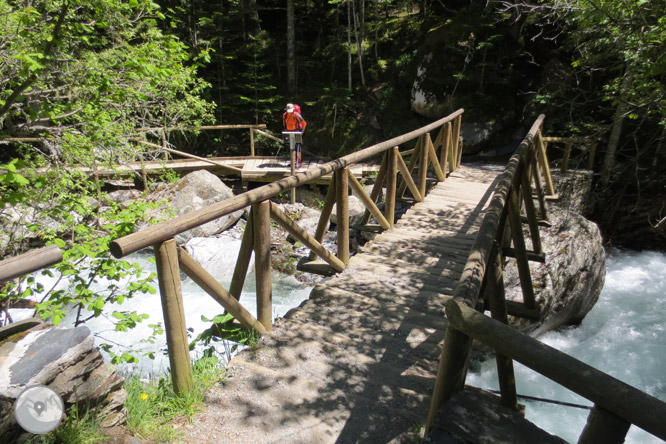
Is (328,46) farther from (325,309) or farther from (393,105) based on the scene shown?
(325,309)

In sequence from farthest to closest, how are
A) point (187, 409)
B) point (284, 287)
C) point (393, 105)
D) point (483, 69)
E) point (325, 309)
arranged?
point (393, 105)
point (483, 69)
point (284, 287)
point (325, 309)
point (187, 409)

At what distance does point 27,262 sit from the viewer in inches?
61.9

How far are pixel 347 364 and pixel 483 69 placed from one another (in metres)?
13.3

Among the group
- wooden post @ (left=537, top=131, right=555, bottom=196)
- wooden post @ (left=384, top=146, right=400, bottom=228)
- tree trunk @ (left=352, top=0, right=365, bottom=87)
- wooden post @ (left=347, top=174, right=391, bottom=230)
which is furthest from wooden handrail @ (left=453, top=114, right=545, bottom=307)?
tree trunk @ (left=352, top=0, right=365, bottom=87)

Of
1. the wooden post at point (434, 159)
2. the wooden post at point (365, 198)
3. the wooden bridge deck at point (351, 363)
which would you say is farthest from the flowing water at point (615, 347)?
the wooden post at point (434, 159)

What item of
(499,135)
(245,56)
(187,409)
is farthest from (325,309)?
(245,56)

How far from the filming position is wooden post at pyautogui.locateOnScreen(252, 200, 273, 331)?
300 cm

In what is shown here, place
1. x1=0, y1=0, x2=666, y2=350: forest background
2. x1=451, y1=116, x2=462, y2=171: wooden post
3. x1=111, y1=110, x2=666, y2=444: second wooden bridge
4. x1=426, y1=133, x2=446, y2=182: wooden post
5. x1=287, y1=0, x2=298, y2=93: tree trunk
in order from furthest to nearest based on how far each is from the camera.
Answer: x1=287, y1=0, x2=298, y2=93: tree trunk
x1=451, y1=116, x2=462, y2=171: wooden post
x1=426, y1=133, x2=446, y2=182: wooden post
x1=0, y1=0, x2=666, y2=350: forest background
x1=111, y1=110, x2=666, y2=444: second wooden bridge

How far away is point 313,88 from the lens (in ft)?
58.8

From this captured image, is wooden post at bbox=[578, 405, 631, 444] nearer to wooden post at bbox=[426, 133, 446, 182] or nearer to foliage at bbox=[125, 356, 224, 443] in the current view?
foliage at bbox=[125, 356, 224, 443]

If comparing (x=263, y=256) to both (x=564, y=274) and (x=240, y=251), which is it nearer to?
(x=240, y=251)

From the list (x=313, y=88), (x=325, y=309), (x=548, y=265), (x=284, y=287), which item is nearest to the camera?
(x=325, y=309)

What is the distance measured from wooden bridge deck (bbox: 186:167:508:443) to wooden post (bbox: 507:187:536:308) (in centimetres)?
71

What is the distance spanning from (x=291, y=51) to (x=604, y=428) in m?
18.1
